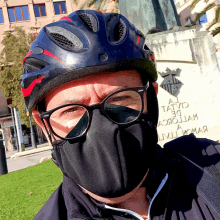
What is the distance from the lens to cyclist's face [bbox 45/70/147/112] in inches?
47.3

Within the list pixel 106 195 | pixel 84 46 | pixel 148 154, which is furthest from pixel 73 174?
pixel 84 46

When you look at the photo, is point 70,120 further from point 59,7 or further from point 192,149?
point 59,7

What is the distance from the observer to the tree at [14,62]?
1556cm

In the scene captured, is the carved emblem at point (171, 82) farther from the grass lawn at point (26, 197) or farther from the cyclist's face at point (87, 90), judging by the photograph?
the cyclist's face at point (87, 90)

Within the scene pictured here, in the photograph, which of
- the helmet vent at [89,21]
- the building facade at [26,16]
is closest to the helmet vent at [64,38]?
the helmet vent at [89,21]

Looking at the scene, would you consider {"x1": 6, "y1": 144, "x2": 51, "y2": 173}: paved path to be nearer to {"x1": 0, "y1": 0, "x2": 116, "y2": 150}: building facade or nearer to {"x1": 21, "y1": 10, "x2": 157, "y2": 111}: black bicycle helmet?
{"x1": 21, "y1": 10, "x2": 157, "y2": 111}: black bicycle helmet

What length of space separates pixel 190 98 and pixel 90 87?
427cm

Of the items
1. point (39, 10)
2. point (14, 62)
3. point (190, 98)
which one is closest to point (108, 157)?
point (190, 98)

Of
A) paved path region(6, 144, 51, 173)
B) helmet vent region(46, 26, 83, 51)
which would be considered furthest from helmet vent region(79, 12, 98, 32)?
paved path region(6, 144, 51, 173)

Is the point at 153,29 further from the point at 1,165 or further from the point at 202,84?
the point at 1,165

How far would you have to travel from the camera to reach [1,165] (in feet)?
24.5

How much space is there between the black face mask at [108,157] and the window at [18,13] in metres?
27.7

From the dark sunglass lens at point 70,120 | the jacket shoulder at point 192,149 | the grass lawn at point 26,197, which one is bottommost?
the grass lawn at point 26,197

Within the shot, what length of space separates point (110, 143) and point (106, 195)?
0.80ft
